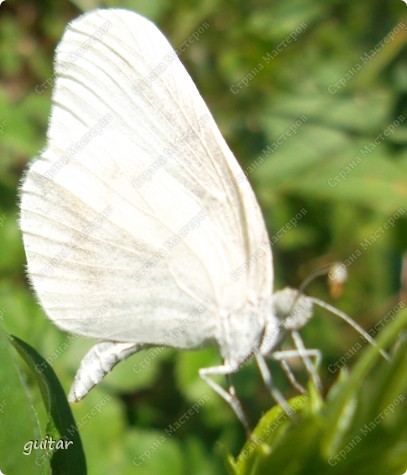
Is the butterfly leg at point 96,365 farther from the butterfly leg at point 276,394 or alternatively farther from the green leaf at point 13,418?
the green leaf at point 13,418

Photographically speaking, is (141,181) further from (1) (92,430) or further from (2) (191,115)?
(1) (92,430)

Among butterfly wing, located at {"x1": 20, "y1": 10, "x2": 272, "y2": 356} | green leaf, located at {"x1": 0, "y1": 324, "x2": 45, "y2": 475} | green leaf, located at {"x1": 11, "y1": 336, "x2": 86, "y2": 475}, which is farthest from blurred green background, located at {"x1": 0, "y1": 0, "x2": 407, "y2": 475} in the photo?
green leaf, located at {"x1": 0, "y1": 324, "x2": 45, "y2": 475}

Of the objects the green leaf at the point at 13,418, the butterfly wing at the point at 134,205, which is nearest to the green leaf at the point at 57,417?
the green leaf at the point at 13,418

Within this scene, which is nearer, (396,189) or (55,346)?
(55,346)

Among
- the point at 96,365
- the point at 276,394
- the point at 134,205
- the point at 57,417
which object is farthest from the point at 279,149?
the point at 57,417

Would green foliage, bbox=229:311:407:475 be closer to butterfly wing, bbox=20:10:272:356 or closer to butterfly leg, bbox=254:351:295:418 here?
butterfly leg, bbox=254:351:295:418

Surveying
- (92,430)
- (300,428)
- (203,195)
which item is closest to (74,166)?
(203,195)
